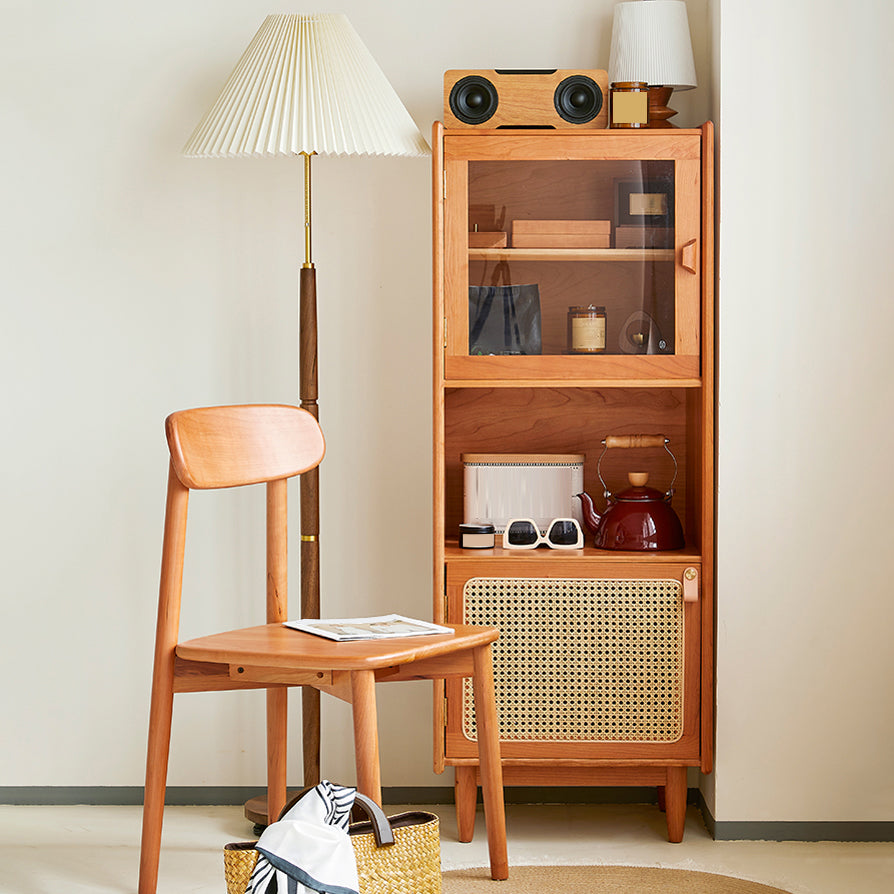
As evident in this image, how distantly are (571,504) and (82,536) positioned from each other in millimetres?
1118

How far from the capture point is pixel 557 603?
217cm

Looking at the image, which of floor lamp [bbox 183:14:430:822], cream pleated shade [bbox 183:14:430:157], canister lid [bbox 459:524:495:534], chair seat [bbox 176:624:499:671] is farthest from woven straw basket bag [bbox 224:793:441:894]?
cream pleated shade [bbox 183:14:430:157]

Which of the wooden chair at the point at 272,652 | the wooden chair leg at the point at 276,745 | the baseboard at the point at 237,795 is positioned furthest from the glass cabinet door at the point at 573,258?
the baseboard at the point at 237,795

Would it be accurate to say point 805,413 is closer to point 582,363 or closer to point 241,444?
point 582,363

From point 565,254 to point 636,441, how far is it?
0.42m

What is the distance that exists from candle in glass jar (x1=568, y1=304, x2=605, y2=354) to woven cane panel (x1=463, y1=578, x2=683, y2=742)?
1.56 ft

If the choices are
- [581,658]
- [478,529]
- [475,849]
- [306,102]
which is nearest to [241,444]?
[478,529]

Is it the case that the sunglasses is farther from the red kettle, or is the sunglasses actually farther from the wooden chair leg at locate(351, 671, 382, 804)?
the wooden chair leg at locate(351, 671, 382, 804)

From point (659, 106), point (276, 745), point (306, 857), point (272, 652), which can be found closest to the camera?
point (306, 857)

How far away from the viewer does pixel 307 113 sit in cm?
207

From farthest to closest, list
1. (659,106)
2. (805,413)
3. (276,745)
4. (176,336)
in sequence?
(176,336), (659,106), (805,413), (276,745)

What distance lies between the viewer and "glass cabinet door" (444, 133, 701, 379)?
216 cm

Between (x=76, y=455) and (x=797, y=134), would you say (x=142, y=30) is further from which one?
(x=797, y=134)

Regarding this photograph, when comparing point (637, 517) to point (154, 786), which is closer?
point (154, 786)
